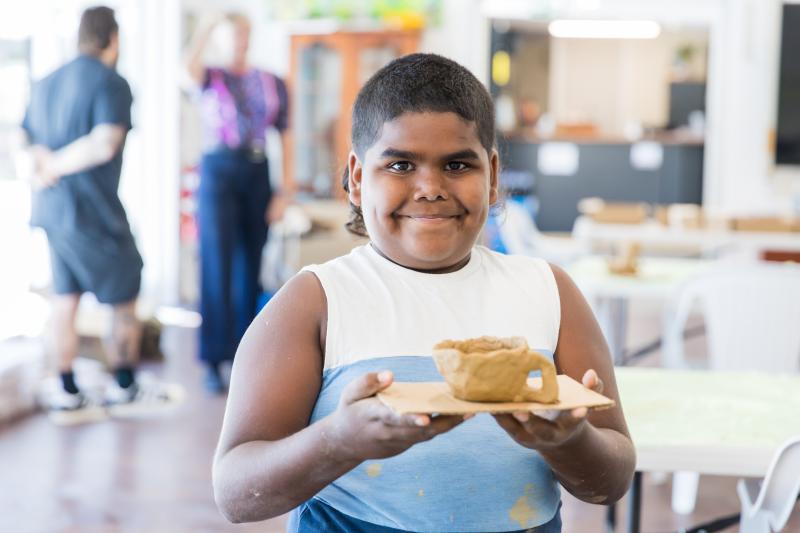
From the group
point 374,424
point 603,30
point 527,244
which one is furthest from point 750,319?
point 603,30

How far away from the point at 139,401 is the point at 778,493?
3387 millimetres

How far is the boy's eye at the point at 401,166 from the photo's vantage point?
1205 mm

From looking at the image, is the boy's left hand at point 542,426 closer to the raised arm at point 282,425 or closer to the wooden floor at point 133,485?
the raised arm at point 282,425

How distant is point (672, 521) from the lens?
316 centimetres

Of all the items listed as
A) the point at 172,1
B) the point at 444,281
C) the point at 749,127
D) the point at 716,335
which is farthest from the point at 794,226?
the point at 172,1

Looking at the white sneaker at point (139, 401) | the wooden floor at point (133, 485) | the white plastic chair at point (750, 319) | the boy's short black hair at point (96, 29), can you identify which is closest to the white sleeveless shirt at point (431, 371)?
the wooden floor at point (133, 485)

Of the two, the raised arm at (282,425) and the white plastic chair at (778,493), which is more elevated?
the raised arm at (282,425)

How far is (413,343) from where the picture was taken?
1.20 m

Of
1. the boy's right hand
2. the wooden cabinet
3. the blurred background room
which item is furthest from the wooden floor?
the wooden cabinet

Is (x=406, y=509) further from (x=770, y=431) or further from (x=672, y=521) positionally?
(x=672, y=521)

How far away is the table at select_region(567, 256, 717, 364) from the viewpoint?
136 inches

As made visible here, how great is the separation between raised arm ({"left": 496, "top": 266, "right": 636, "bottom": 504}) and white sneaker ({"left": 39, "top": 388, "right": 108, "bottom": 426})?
3.34 metres

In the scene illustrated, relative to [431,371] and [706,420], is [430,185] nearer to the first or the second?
[431,371]

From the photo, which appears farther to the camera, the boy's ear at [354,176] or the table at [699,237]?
the table at [699,237]
